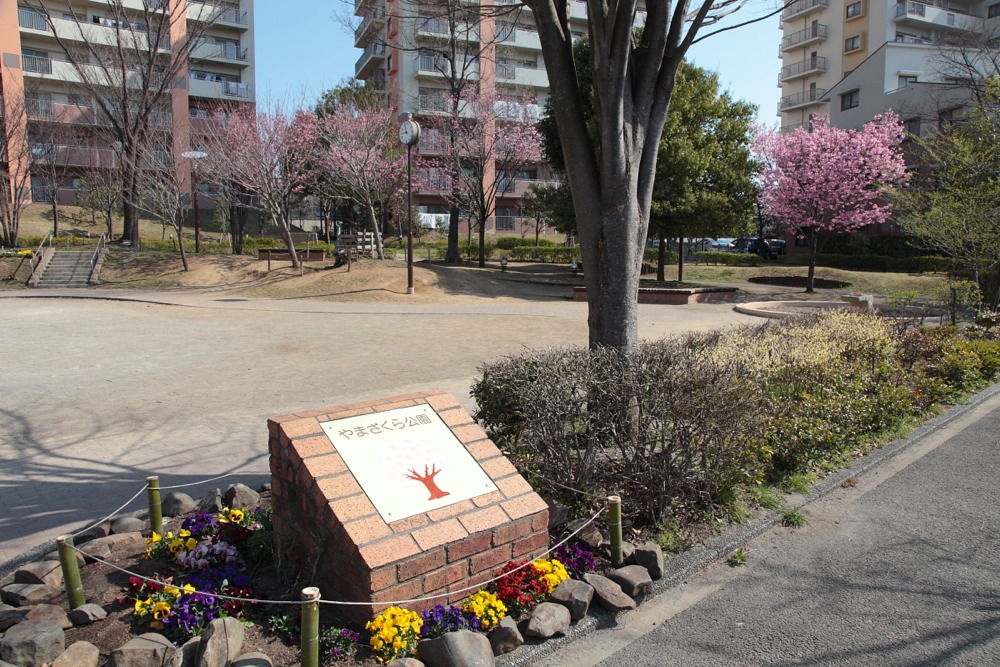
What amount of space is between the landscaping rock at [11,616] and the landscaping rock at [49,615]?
0.04m

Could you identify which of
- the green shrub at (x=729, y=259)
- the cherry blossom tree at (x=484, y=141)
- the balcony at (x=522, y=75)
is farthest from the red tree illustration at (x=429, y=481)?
the balcony at (x=522, y=75)

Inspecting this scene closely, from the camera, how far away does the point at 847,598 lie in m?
3.44

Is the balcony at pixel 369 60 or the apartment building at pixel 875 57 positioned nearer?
the apartment building at pixel 875 57

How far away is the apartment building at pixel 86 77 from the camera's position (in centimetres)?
3250

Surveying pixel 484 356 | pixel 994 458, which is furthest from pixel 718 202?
pixel 994 458

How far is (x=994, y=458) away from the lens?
5766 millimetres

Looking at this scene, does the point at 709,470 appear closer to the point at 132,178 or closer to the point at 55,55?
the point at 132,178

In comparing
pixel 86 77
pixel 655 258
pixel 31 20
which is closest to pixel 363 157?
pixel 86 77

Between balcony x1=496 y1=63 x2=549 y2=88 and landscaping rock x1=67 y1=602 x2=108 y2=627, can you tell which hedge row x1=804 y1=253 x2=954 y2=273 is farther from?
landscaping rock x1=67 y1=602 x2=108 y2=627

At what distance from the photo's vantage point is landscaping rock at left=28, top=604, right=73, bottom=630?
9.51 feet

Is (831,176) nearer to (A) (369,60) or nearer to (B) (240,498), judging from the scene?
(B) (240,498)

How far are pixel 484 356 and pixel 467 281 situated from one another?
42.6 feet

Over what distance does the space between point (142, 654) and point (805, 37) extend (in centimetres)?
6600

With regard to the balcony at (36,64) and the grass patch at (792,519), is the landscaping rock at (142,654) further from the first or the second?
the balcony at (36,64)
